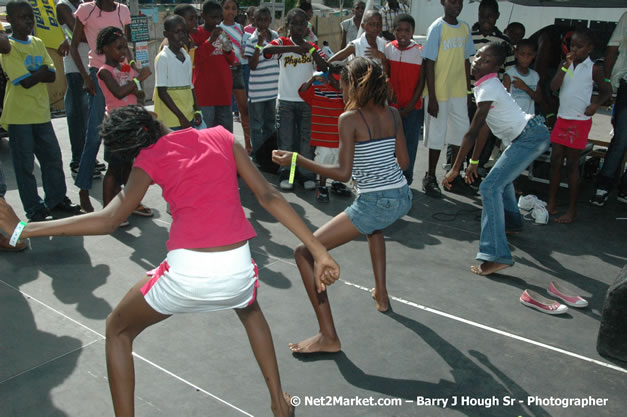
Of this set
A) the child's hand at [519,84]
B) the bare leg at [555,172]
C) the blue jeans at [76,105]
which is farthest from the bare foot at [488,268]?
the blue jeans at [76,105]

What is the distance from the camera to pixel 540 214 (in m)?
6.38

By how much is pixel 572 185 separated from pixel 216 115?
14.2ft

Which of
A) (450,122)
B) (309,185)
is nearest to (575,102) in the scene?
(450,122)

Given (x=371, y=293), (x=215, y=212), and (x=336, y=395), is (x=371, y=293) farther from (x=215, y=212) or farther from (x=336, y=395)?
(x=215, y=212)

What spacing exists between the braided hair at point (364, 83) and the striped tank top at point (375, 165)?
10cm

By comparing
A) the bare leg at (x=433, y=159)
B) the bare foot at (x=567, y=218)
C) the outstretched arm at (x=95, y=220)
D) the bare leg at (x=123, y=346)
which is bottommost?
the bare foot at (x=567, y=218)

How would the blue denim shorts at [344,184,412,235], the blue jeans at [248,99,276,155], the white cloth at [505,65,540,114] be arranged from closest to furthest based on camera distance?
1. the blue denim shorts at [344,184,412,235]
2. the white cloth at [505,65,540,114]
3. the blue jeans at [248,99,276,155]

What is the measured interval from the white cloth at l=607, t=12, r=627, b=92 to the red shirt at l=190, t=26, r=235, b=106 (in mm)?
4539

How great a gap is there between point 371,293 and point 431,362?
39.4 inches

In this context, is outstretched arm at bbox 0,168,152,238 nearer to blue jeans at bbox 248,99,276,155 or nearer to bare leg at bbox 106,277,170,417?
bare leg at bbox 106,277,170,417

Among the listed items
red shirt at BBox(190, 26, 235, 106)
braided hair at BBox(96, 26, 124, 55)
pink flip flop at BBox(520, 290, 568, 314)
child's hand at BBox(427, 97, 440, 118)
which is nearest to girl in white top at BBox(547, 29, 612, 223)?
child's hand at BBox(427, 97, 440, 118)

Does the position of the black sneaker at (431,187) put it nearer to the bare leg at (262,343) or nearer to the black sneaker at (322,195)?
the black sneaker at (322,195)

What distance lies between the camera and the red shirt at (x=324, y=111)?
21.8 feet

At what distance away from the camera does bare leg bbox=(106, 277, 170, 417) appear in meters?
2.72
